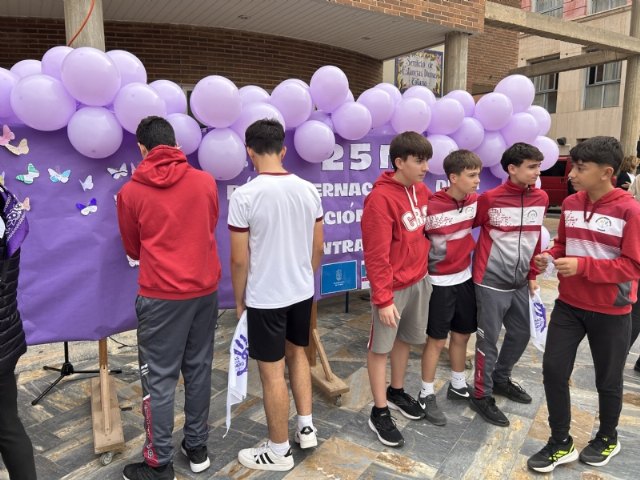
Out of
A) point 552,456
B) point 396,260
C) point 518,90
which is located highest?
point 518,90

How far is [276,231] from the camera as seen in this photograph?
7.53ft

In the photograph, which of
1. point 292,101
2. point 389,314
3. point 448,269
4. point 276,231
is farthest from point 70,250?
point 448,269

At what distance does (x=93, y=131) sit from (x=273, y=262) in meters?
1.20

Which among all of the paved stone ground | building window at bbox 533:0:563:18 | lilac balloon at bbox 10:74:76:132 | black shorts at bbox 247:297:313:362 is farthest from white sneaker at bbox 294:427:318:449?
building window at bbox 533:0:563:18

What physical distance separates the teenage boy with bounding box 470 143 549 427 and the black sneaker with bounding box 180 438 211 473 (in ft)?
5.61

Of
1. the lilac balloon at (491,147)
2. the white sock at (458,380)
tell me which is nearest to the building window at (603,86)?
the lilac balloon at (491,147)

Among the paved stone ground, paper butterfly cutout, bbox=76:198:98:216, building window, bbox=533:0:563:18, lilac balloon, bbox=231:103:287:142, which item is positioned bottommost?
the paved stone ground

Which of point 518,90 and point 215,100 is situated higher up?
point 518,90

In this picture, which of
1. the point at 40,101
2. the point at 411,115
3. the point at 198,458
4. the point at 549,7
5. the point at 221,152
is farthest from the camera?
the point at 549,7

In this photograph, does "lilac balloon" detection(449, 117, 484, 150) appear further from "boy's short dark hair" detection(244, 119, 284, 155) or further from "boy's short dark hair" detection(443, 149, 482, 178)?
"boy's short dark hair" detection(244, 119, 284, 155)

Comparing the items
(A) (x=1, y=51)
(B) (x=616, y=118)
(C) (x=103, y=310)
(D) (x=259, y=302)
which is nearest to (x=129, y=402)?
(C) (x=103, y=310)

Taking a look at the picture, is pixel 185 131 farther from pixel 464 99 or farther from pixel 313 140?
pixel 464 99

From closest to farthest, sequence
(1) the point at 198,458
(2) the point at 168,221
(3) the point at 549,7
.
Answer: (2) the point at 168,221
(1) the point at 198,458
(3) the point at 549,7

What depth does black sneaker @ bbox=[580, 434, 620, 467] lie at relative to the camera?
2543 mm
